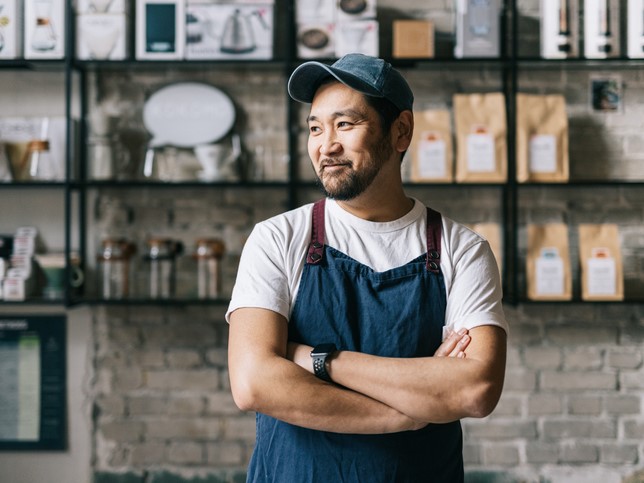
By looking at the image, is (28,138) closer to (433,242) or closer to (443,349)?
(433,242)

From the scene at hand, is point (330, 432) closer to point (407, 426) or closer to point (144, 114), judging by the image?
point (407, 426)

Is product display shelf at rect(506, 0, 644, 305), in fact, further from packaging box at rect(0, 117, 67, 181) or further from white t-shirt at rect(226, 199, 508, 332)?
packaging box at rect(0, 117, 67, 181)

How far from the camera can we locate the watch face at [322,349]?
1.54 m

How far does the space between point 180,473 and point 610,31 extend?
2.50 m

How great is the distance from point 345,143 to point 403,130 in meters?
0.18

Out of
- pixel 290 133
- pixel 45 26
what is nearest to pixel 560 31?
pixel 290 133

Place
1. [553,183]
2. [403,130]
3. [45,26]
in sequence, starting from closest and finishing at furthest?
[403,130]
[553,183]
[45,26]

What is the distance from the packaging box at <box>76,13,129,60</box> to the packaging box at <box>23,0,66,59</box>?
0.10 meters

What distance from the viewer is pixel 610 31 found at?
2971mm

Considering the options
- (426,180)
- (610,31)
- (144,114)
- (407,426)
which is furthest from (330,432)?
(610,31)

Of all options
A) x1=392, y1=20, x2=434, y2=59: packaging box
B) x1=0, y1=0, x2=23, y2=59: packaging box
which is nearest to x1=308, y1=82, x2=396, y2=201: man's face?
x1=392, y1=20, x2=434, y2=59: packaging box

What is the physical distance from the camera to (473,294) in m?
1.62

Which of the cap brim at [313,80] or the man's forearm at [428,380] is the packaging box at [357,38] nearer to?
the cap brim at [313,80]

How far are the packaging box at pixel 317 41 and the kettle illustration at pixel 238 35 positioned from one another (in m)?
0.17
